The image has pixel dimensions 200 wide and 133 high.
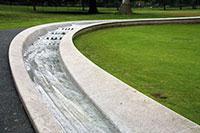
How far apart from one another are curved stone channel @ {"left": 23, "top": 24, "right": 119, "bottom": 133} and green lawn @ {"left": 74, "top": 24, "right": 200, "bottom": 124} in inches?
47.0

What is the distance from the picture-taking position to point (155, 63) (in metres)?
9.84

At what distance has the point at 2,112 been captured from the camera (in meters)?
5.53

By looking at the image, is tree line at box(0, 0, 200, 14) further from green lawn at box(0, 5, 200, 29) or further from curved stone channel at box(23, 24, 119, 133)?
curved stone channel at box(23, 24, 119, 133)

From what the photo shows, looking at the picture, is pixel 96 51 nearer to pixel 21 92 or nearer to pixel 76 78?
pixel 76 78

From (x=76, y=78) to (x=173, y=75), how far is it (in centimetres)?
235

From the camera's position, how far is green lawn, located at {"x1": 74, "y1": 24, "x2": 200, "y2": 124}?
6710mm

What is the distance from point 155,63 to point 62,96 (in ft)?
12.0

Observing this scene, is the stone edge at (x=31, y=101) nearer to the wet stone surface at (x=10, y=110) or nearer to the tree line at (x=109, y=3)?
the wet stone surface at (x=10, y=110)

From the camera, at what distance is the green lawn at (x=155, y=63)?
6.71 m

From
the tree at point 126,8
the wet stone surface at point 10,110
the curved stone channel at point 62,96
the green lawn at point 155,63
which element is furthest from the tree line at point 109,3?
the wet stone surface at point 10,110

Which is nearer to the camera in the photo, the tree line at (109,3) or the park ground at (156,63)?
the park ground at (156,63)

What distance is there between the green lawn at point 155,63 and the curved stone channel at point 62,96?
47.0 inches

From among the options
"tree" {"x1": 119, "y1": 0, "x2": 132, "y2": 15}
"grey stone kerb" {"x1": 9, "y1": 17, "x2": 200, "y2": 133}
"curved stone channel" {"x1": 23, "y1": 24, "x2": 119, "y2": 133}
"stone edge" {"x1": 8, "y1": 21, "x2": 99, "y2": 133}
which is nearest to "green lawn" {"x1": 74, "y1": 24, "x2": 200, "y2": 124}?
"grey stone kerb" {"x1": 9, "y1": 17, "x2": 200, "y2": 133}

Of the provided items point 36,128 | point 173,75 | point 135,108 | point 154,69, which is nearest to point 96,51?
point 154,69
